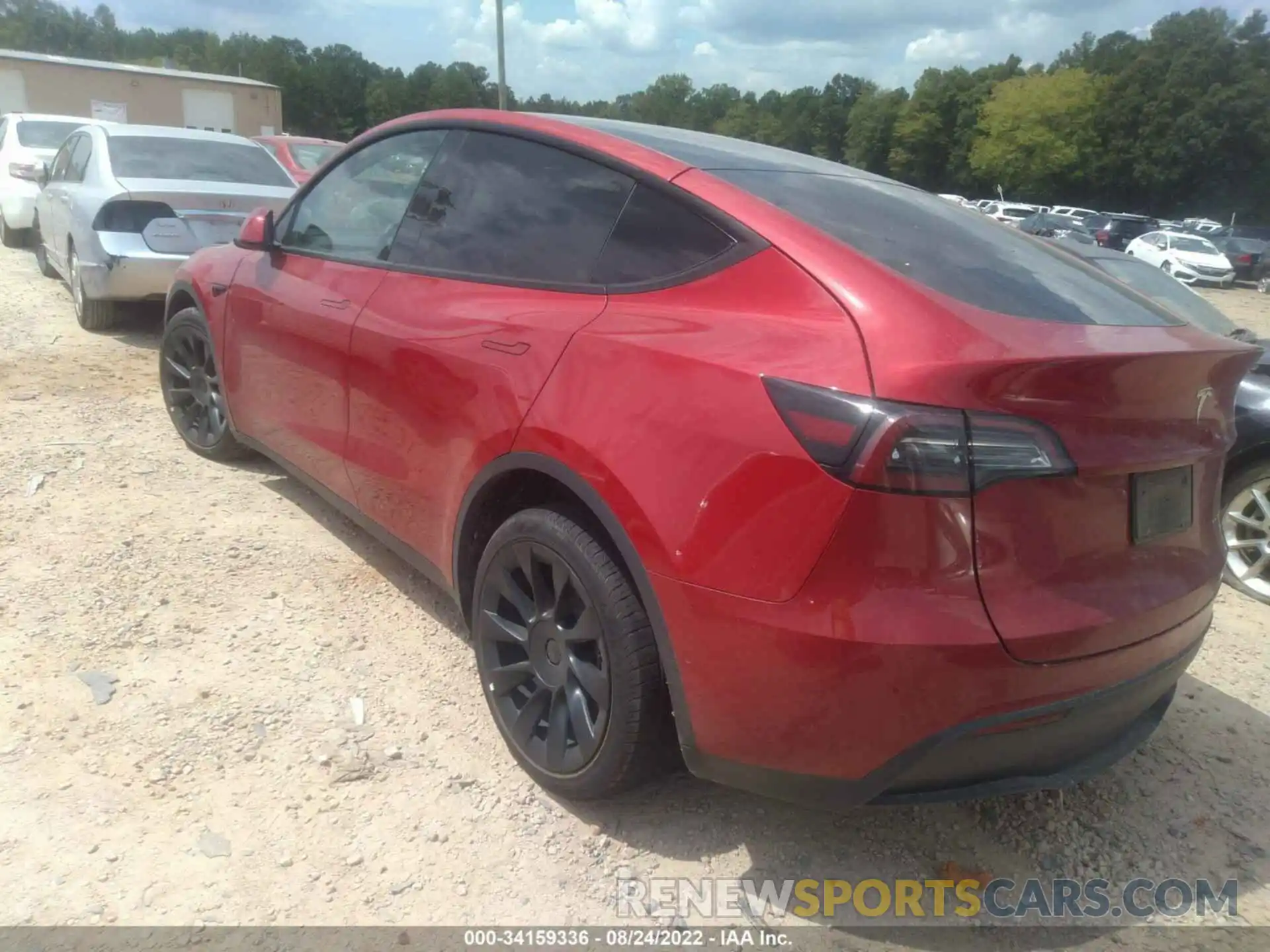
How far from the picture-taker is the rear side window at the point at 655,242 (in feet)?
7.52

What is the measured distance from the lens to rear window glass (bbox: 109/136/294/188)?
281 inches

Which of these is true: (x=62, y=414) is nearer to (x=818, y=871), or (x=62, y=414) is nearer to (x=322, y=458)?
(x=322, y=458)

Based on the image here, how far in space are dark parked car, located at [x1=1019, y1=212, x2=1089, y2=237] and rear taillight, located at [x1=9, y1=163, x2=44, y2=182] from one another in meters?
24.2

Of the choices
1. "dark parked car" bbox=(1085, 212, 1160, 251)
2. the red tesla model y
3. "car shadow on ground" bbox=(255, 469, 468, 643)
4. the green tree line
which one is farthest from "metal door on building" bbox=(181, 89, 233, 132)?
the red tesla model y

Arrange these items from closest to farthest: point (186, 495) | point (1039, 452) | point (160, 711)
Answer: point (1039, 452)
point (160, 711)
point (186, 495)

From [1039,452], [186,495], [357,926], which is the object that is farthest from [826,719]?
[186,495]

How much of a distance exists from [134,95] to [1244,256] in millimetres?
38119

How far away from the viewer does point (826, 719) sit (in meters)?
1.93

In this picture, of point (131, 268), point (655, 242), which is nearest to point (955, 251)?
point (655, 242)

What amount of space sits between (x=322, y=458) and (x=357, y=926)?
1.85m

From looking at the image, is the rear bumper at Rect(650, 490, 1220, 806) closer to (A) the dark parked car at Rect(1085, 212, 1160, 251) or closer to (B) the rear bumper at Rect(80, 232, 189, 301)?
(B) the rear bumper at Rect(80, 232, 189, 301)

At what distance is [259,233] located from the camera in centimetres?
385

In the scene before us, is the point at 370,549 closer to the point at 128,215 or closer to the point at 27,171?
the point at 128,215

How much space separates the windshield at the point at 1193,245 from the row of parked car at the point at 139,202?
26471 mm
